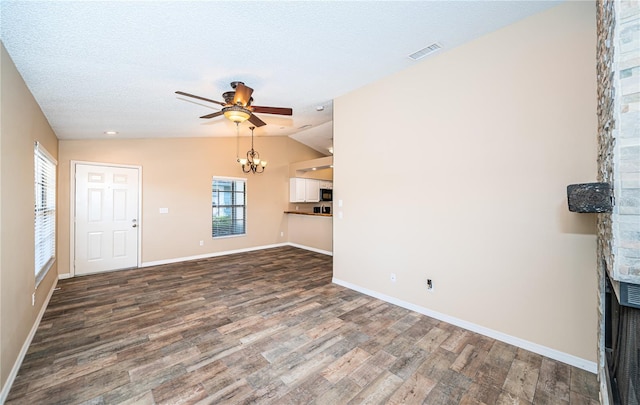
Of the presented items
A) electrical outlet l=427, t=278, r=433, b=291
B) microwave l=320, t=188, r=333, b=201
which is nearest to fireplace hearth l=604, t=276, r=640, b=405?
electrical outlet l=427, t=278, r=433, b=291

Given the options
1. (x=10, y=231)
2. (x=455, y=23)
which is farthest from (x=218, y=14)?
(x=10, y=231)

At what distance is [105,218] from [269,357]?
476cm

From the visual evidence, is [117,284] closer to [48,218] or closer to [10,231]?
[48,218]

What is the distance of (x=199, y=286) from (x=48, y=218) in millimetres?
2418

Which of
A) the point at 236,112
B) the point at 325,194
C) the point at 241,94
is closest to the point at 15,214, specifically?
the point at 236,112

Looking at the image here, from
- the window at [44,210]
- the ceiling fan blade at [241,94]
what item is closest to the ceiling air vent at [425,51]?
the ceiling fan blade at [241,94]

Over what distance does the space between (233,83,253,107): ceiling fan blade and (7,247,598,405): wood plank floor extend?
255 cm

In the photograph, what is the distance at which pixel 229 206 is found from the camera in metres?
6.79

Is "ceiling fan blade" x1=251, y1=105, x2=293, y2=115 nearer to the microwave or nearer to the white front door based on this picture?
the white front door

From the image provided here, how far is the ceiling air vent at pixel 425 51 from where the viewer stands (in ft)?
9.08

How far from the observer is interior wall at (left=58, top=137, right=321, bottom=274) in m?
4.75

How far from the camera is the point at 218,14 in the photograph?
191 centimetres

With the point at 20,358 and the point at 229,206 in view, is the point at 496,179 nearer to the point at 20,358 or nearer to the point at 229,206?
the point at 20,358

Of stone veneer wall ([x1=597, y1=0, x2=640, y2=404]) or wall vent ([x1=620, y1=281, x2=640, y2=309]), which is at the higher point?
stone veneer wall ([x1=597, y1=0, x2=640, y2=404])
